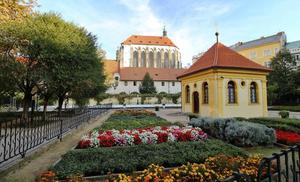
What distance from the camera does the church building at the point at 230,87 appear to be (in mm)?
18250

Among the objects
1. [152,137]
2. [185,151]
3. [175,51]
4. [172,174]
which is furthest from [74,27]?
[175,51]

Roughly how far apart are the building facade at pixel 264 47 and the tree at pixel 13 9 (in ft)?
185

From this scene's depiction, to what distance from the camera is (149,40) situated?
8944 cm

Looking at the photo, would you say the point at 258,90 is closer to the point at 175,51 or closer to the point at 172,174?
the point at 172,174

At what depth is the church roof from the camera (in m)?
85.8

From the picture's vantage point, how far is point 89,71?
18.6 m

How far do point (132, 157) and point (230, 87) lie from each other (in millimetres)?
15242

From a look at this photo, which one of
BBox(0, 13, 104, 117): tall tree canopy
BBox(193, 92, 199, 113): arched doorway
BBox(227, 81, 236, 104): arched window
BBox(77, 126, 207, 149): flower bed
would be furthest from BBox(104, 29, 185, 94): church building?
BBox(77, 126, 207, 149): flower bed

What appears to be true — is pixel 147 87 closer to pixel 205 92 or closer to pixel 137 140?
pixel 205 92

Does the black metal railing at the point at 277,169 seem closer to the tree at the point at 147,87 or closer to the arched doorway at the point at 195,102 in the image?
the arched doorway at the point at 195,102

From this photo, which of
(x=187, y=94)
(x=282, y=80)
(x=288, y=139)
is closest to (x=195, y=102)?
(x=187, y=94)

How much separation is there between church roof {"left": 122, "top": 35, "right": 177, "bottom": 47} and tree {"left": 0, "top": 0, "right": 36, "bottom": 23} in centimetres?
7831

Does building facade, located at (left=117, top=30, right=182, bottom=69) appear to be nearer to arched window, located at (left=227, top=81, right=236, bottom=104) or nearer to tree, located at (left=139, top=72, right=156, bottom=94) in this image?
tree, located at (left=139, top=72, right=156, bottom=94)

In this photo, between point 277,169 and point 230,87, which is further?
point 230,87
